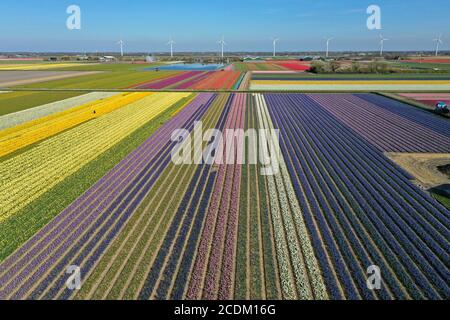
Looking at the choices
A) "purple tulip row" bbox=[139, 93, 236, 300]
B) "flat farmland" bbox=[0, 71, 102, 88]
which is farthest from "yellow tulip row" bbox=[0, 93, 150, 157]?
"flat farmland" bbox=[0, 71, 102, 88]

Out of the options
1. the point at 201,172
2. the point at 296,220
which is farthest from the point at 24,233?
the point at 296,220

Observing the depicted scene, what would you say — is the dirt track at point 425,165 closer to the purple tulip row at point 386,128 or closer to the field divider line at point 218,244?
the purple tulip row at point 386,128

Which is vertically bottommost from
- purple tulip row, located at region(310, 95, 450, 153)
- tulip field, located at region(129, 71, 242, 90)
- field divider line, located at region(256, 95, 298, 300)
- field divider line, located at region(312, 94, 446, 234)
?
field divider line, located at region(256, 95, 298, 300)

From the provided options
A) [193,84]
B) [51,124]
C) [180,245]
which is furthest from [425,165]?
[193,84]

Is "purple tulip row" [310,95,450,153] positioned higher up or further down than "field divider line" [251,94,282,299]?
higher up

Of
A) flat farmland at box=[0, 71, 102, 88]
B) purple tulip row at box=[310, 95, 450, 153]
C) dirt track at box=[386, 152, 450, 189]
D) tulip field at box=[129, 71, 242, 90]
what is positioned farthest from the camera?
flat farmland at box=[0, 71, 102, 88]

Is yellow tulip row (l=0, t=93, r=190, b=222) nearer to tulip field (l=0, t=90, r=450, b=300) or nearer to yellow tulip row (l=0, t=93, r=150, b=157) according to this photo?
tulip field (l=0, t=90, r=450, b=300)

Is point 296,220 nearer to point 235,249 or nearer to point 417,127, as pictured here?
point 235,249
